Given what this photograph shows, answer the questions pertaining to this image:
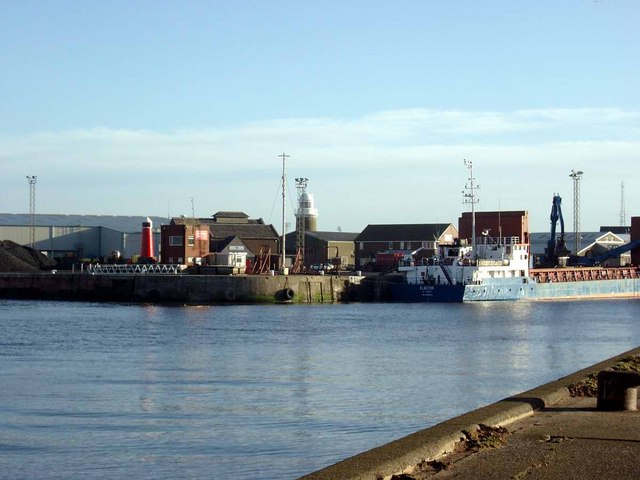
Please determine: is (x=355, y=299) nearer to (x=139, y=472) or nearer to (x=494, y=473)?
(x=139, y=472)

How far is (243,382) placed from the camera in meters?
22.3

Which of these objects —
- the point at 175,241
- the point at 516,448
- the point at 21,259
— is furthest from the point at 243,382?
the point at 21,259

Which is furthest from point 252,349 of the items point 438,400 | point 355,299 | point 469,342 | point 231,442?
point 355,299

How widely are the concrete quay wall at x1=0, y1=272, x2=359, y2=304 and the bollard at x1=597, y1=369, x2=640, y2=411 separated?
47093mm

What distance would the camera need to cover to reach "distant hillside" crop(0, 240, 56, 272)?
7056cm

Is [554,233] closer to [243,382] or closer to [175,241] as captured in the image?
[175,241]

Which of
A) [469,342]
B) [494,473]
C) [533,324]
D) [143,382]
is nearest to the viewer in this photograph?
[494,473]

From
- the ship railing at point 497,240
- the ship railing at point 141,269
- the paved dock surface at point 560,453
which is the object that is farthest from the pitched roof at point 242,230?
the paved dock surface at point 560,453

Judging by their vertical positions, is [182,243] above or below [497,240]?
below

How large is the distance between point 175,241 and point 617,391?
5730cm

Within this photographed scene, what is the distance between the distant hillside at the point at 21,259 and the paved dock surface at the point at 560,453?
64.4 m

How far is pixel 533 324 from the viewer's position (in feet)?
151

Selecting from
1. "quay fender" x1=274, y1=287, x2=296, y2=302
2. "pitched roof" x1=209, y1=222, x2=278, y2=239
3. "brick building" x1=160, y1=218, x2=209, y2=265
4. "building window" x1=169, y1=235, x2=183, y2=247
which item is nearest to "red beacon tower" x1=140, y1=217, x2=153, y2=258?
"brick building" x1=160, y1=218, x2=209, y2=265

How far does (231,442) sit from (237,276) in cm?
4383
